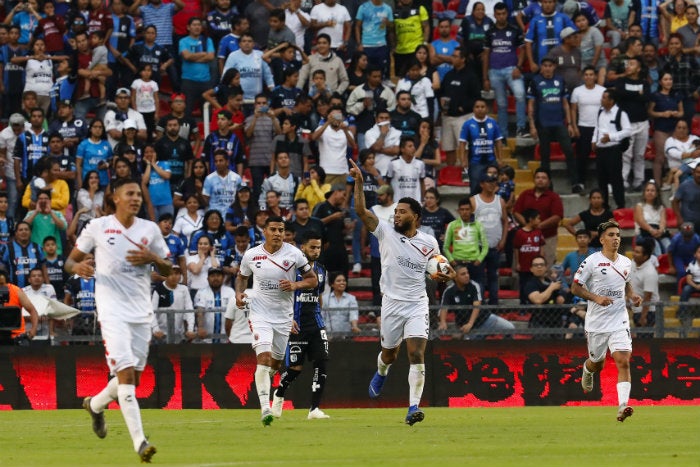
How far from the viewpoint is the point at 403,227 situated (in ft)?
55.4

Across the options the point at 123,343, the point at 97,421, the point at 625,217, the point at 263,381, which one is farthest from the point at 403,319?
the point at 625,217

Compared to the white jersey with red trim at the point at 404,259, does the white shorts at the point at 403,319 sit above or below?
below

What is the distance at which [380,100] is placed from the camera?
91.5ft

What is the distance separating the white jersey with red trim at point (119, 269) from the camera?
41.9 ft

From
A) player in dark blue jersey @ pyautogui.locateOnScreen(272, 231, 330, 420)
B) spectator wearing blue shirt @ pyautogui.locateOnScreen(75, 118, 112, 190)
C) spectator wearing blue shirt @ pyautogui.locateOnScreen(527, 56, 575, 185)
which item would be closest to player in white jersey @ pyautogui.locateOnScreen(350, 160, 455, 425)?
player in dark blue jersey @ pyautogui.locateOnScreen(272, 231, 330, 420)

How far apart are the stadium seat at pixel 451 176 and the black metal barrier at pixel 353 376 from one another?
598cm

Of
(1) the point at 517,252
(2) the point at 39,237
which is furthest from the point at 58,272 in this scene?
(1) the point at 517,252

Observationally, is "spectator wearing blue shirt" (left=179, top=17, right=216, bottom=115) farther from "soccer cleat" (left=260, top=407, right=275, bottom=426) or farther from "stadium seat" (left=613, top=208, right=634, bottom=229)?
"soccer cleat" (left=260, top=407, right=275, bottom=426)

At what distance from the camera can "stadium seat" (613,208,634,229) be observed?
27328mm

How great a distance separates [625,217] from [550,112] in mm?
2453

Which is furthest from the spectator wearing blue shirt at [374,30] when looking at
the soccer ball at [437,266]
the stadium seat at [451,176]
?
the soccer ball at [437,266]

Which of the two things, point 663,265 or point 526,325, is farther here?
point 663,265

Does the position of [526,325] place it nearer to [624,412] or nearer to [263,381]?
[624,412]

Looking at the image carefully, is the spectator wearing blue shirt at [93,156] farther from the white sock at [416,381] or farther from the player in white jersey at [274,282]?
the white sock at [416,381]
